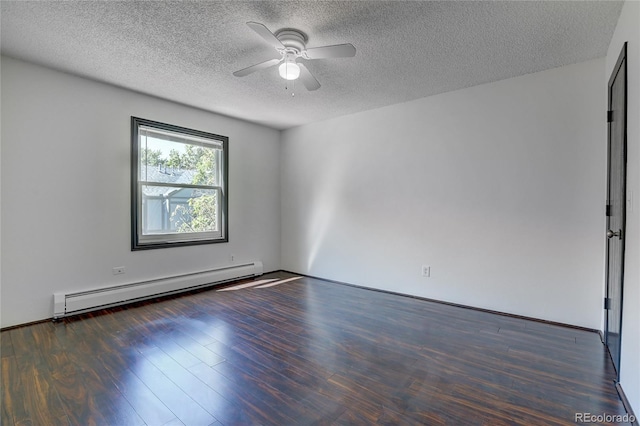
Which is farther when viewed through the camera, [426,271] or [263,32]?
[426,271]

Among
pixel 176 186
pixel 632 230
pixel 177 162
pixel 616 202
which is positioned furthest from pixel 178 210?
pixel 616 202

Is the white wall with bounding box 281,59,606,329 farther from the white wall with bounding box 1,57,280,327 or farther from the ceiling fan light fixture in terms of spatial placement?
the white wall with bounding box 1,57,280,327

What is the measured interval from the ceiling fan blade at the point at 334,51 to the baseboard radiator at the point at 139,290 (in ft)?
10.8

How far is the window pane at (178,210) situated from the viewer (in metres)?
3.94

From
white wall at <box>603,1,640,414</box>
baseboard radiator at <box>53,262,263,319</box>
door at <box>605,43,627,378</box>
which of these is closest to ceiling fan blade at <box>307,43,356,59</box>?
white wall at <box>603,1,640,414</box>

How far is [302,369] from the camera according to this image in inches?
85.0

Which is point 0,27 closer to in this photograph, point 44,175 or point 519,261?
point 44,175

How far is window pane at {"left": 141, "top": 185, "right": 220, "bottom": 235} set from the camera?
12.9 ft

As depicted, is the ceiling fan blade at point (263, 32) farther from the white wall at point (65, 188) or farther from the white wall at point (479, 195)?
the white wall at point (65, 188)

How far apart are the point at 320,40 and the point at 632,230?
98.6 inches

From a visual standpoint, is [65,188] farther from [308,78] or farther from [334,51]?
[334,51]

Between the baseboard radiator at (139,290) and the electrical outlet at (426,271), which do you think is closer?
the baseboard radiator at (139,290)

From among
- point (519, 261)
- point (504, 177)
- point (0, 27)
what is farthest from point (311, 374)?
point (0, 27)

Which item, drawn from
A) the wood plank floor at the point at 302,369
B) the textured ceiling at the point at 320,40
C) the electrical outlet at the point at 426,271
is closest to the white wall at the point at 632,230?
the wood plank floor at the point at 302,369
